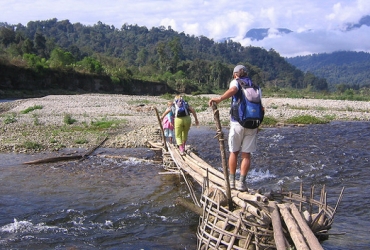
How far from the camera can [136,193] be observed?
10852mm

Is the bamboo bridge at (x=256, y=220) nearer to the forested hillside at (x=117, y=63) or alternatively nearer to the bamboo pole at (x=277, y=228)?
the bamboo pole at (x=277, y=228)

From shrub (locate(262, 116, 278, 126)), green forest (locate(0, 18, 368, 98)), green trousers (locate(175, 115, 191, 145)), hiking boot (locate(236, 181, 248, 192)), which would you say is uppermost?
green forest (locate(0, 18, 368, 98))

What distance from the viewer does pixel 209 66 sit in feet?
368

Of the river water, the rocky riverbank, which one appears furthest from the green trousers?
the rocky riverbank

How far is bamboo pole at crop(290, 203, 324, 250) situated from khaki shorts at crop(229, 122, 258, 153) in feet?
4.45

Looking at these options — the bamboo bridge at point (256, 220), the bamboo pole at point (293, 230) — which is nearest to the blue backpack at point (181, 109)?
the bamboo bridge at point (256, 220)

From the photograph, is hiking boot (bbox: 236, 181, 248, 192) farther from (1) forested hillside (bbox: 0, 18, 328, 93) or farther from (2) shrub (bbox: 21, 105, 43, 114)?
(1) forested hillside (bbox: 0, 18, 328, 93)

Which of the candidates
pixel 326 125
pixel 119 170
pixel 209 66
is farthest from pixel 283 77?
pixel 119 170

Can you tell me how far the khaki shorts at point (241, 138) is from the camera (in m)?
6.65

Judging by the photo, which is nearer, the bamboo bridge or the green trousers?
the bamboo bridge

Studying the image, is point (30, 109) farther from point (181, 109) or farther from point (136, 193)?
point (181, 109)

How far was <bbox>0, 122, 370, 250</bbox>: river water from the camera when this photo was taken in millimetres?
7926

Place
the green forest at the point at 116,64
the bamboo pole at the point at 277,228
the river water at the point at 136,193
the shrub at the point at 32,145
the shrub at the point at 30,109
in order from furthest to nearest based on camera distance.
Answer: the green forest at the point at 116,64
the shrub at the point at 30,109
the shrub at the point at 32,145
the river water at the point at 136,193
the bamboo pole at the point at 277,228

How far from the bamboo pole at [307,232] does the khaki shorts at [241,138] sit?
4.45ft
